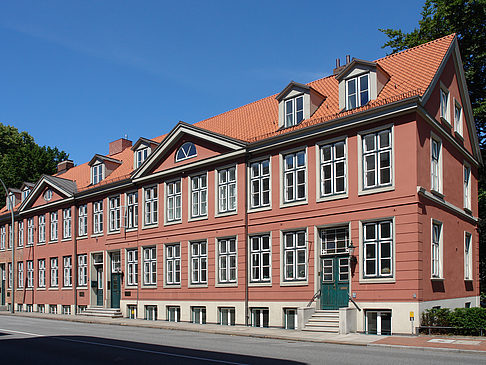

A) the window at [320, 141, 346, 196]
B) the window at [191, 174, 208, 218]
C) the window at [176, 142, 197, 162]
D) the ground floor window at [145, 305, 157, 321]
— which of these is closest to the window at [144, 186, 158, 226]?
the window at [176, 142, 197, 162]

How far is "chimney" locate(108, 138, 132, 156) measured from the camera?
46531 millimetres

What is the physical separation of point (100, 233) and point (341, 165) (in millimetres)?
20164

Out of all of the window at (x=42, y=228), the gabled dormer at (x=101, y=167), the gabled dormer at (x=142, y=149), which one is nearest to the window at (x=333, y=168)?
the gabled dormer at (x=142, y=149)

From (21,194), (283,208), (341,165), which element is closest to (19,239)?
(21,194)

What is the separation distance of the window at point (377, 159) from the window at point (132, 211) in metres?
16.9

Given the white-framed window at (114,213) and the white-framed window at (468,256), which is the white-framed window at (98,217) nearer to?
the white-framed window at (114,213)

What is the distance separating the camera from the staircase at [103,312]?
35244 millimetres

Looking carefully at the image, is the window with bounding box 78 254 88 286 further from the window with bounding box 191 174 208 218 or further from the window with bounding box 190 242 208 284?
the window with bounding box 191 174 208 218

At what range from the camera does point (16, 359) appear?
598 inches

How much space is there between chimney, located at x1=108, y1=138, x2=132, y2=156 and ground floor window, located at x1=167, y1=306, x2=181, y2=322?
59.6 feet

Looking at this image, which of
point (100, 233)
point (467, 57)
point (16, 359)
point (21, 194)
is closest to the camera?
point (16, 359)

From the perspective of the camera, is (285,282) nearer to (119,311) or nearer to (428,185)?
(428,185)

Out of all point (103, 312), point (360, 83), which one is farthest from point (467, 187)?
point (103, 312)

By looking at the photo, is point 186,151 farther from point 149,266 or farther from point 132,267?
point 132,267
